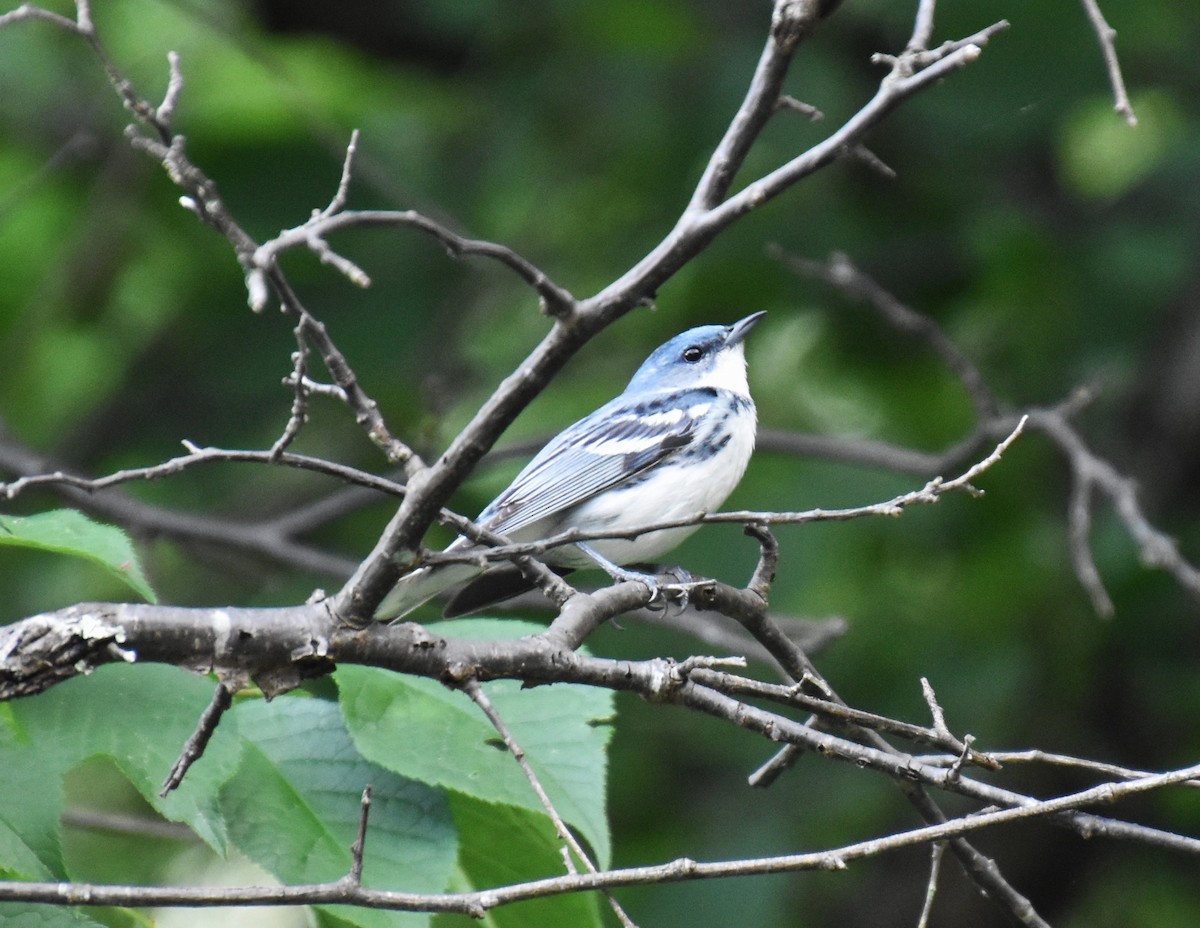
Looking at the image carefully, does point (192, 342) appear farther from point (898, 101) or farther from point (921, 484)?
point (898, 101)

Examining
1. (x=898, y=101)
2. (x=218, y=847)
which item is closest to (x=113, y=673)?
(x=218, y=847)

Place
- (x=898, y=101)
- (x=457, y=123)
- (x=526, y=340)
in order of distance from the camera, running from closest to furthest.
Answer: (x=898, y=101) < (x=457, y=123) < (x=526, y=340)

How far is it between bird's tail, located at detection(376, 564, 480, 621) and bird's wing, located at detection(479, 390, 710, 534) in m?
0.61

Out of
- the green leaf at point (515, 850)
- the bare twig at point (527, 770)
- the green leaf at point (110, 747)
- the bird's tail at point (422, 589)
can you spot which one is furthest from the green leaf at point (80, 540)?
the bird's tail at point (422, 589)

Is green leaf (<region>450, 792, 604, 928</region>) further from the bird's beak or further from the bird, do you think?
the bird's beak

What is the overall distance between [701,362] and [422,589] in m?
2.46

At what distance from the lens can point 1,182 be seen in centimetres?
669

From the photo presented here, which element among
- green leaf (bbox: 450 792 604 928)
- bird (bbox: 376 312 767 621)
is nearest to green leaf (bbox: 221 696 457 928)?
green leaf (bbox: 450 792 604 928)

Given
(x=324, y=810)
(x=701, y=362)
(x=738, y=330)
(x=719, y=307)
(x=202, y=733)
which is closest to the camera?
(x=202, y=733)

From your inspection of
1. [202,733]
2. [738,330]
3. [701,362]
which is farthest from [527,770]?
[701,362]

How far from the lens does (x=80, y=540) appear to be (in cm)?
241

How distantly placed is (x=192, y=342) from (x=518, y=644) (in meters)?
4.96

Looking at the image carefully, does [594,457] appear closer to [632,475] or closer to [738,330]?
[632,475]

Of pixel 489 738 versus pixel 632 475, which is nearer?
pixel 489 738
